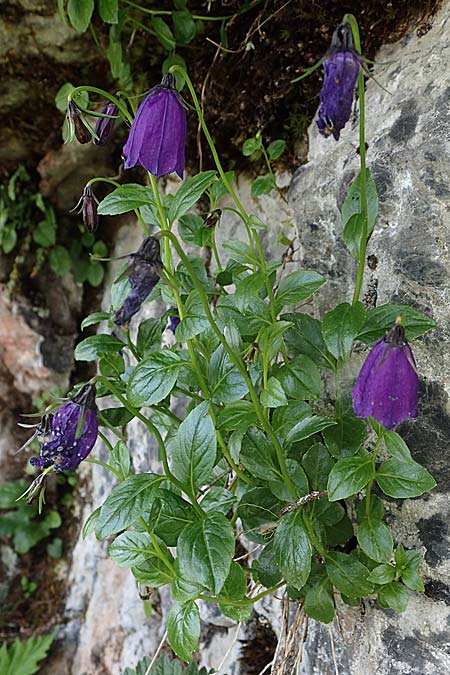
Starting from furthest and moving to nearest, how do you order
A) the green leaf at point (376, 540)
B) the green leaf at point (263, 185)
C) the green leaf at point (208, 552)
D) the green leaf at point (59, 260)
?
1. the green leaf at point (59, 260)
2. the green leaf at point (263, 185)
3. the green leaf at point (376, 540)
4. the green leaf at point (208, 552)

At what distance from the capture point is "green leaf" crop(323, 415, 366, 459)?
1.13m

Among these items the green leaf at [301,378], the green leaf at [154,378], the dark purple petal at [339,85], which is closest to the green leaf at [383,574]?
the green leaf at [301,378]

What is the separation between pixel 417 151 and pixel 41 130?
1368 mm

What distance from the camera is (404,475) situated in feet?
3.49

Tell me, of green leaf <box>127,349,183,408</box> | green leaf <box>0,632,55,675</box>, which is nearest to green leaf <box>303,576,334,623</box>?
green leaf <box>127,349,183,408</box>

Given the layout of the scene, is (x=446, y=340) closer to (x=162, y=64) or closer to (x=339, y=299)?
(x=339, y=299)

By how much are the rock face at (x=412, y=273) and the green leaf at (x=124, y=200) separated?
1.46 feet

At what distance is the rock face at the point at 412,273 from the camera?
1153 millimetres

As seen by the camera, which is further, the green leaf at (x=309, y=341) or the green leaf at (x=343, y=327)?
the green leaf at (x=309, y=341)

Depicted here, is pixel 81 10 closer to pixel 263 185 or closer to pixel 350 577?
pixel 263 185

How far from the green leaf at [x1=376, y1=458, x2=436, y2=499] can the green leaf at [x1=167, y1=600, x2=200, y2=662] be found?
1.31 ft

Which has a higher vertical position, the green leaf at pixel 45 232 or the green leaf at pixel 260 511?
the green leaf at pixel 45 232

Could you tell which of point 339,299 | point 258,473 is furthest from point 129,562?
point 339,299

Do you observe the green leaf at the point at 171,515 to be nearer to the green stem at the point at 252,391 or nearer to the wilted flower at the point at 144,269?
the green stem at the point at 252,391
